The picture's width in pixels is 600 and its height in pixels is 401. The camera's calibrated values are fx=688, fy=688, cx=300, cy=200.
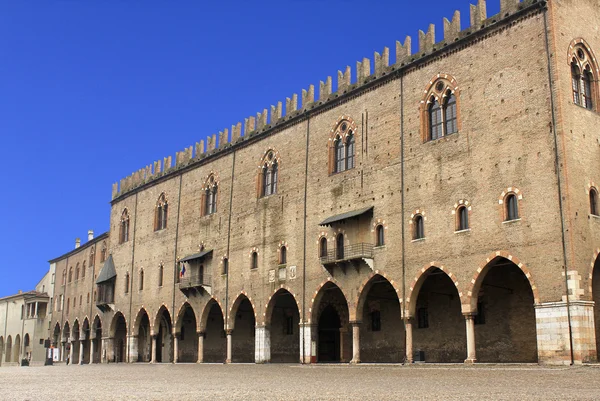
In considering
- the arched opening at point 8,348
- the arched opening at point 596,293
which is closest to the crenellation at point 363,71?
the arched opening at point 596,293

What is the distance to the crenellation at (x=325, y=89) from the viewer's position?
30.2 m

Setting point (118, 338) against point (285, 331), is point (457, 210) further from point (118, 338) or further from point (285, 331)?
point (118, 338)

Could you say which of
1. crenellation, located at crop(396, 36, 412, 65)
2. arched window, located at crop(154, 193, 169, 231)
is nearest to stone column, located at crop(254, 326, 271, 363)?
arched window, located at crop(154, 193, 169, 231)

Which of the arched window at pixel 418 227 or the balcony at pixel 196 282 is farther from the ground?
the arched window at pixel 418 227

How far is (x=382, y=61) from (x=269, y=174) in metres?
8.34

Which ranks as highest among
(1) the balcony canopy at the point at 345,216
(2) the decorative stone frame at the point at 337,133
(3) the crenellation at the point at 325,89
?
(3) the crenellation at the point at 325,89

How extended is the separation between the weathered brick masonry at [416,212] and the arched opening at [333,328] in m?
0.10

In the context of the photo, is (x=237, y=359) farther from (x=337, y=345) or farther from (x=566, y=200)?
(x=566, y=200)

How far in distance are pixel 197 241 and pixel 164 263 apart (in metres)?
3.54

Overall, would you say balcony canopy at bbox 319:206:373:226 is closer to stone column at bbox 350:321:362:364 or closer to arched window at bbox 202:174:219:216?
stone column at bbox 350:321:362:364

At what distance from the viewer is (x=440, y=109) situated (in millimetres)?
25031

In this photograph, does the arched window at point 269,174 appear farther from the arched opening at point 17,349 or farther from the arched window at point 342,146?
the arched opening at point 17,349

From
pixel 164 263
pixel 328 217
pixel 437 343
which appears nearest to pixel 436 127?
pixel 328 217

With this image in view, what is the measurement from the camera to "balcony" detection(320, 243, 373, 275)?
85.5ft
